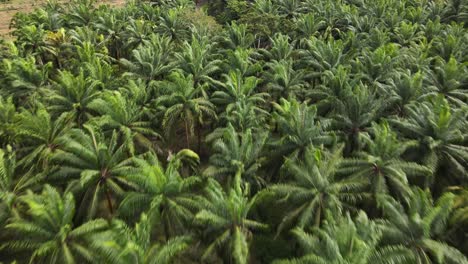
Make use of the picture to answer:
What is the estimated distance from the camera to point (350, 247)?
1280cm

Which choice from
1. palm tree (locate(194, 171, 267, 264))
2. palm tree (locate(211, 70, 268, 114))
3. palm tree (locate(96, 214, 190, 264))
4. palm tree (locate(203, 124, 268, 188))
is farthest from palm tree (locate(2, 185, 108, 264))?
palm tree (locate(211, 70, 268, 114))

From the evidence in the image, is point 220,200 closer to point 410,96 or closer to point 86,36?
point 410,96

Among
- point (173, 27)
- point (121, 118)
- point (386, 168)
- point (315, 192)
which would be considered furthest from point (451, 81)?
point (173, 27)

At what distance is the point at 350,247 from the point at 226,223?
518cm

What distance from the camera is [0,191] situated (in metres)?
16.5

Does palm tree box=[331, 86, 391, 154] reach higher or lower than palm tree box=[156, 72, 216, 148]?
higher

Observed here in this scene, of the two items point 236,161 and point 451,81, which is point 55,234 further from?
point 451,81

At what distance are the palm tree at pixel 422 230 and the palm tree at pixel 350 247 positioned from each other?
22.6 inches

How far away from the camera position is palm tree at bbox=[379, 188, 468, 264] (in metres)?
13.4

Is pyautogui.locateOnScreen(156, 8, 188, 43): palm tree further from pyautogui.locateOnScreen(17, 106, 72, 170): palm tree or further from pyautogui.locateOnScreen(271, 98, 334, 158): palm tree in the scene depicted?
pyautogui.locateOnScreen(271, 98, 334, 158): palm tree

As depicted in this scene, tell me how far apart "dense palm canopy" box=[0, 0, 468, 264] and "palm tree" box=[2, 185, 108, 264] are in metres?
0.06

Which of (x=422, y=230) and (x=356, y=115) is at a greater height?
(x=422, y=230)

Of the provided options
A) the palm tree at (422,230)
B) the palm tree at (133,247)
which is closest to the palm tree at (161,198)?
the palm tree at (133,247)

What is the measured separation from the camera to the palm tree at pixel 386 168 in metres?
17.0
